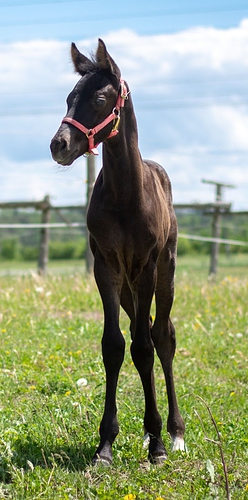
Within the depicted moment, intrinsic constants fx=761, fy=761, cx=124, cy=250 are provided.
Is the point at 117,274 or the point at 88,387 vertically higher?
the point at 117,274

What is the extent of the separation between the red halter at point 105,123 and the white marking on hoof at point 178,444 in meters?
2.02

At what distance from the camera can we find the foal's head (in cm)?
432

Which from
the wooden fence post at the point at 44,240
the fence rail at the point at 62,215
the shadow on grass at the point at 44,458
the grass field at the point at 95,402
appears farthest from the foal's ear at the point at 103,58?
the wooden fence post at the point at 44,240

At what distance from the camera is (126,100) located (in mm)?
4879

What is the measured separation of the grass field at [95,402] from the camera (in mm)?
4273

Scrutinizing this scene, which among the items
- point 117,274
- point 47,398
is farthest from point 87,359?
point 117,274

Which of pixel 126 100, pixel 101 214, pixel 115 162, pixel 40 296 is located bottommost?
pixel 40 296

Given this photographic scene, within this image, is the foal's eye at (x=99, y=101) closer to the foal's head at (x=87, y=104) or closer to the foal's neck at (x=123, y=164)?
the foal's head at (x=87, y=104)

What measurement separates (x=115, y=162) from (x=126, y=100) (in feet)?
1.32

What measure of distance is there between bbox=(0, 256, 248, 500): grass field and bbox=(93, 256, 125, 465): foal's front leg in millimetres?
188

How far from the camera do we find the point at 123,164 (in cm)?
489

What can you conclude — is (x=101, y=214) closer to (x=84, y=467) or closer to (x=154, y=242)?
(x=154, y=242)

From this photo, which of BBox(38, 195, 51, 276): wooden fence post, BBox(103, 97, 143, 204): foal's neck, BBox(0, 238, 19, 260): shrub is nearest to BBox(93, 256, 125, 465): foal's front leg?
BBox(103, 97, 143, 204): foal's neck

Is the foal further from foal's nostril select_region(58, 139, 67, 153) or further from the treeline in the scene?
the treeline
